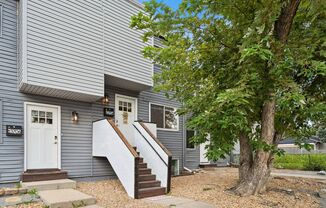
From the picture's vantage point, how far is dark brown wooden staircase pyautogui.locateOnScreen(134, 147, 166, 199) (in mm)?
6714

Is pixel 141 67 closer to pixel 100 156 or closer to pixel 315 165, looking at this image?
pixel 100 156

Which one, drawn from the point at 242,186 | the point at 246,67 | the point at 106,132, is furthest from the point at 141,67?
the point at 242,186

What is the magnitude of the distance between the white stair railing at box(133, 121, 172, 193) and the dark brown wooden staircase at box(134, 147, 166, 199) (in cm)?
17


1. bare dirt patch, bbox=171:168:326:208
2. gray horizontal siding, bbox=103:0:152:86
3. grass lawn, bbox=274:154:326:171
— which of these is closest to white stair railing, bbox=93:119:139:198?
bare dirt patch, bbox=171:168:326:208

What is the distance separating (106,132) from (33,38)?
3222 millimetres

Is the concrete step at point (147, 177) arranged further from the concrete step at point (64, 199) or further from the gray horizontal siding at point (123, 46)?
the gray horizontal siding at point (123, 46)

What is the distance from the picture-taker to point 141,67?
927 cm

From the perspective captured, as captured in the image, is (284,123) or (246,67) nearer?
(246,67)

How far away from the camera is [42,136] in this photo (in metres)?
7.28

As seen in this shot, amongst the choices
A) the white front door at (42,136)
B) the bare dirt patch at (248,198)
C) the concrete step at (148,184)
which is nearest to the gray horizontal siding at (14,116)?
the white front door at (42,136)

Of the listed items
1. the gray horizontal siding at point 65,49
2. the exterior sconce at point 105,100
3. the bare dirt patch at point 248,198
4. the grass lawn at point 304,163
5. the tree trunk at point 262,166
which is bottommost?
the grass lawn at point 304,163

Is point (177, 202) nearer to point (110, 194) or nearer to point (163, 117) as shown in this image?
point (110, 194)

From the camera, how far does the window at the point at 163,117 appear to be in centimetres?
1098

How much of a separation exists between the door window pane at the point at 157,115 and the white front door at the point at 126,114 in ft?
3.75
